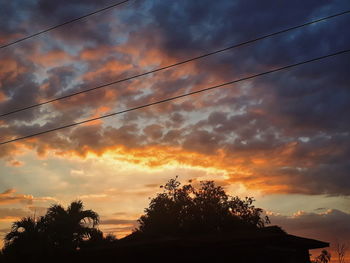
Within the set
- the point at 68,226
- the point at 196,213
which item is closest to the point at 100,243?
the point at 68,226

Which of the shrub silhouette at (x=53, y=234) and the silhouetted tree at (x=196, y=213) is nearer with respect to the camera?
the shrub silhouette at (x=53, y=234)

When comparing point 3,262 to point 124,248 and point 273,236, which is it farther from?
point 273,236

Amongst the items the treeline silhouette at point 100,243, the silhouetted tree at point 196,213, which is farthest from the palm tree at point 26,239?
the silhouetted tree at point 196,213

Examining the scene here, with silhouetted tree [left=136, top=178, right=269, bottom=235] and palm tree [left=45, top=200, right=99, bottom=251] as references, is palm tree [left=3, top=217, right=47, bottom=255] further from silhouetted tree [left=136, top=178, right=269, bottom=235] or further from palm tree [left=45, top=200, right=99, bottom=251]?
silhouetted tree [left=136, top=178, right=269, bottom=235]

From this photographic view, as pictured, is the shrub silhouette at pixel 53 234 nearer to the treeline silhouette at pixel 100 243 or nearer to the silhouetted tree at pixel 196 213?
the treeline silhouette at pixel 100 243

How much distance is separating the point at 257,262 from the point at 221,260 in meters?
1.84

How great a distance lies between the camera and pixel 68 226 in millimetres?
22844

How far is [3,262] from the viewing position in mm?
21000

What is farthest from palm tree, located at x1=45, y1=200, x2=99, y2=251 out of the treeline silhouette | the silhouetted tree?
the silhouetted tree

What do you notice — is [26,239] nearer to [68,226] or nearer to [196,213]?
[68,226]

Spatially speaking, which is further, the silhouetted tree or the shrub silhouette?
the silhouetted tree

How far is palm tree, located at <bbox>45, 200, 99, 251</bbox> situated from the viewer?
72.7 ft

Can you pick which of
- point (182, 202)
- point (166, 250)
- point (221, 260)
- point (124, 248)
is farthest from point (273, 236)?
point (182, 202)

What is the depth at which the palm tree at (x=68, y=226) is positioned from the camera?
2216 cm
